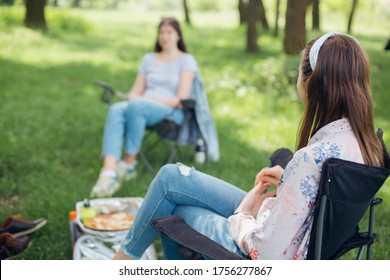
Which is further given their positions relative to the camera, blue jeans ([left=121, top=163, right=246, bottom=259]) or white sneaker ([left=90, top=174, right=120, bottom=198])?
white sneaker ([left=90, top=174, right=120, bottom=198])

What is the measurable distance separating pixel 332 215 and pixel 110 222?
5.41 feet

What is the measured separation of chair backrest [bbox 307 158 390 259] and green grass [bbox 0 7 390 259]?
1315 millimetres

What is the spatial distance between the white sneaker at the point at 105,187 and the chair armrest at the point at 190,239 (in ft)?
6.76

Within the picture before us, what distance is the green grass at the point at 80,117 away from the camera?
3.89 m

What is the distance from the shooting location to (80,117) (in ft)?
20.6

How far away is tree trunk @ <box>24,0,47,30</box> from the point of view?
504 inches

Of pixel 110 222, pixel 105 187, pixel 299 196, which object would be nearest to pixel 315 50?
pixel 299 196

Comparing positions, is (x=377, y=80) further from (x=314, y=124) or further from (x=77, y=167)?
(x=314, y=124)

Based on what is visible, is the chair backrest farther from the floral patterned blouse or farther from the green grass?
the green grass

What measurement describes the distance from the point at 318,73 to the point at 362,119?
0.74 ft

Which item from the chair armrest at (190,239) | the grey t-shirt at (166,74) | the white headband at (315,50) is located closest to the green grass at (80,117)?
the grey t-shirt at (166,74)

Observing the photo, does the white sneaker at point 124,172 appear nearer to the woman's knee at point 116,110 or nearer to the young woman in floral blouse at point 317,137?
the woman's knee at point 116,110

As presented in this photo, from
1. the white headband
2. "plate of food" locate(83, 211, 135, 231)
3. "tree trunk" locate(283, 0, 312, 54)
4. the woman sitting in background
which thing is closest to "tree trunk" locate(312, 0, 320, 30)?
"tree trunk" locate(283, 0, 312, 54)

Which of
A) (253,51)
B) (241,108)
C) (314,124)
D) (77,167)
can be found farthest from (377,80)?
(314,124)
